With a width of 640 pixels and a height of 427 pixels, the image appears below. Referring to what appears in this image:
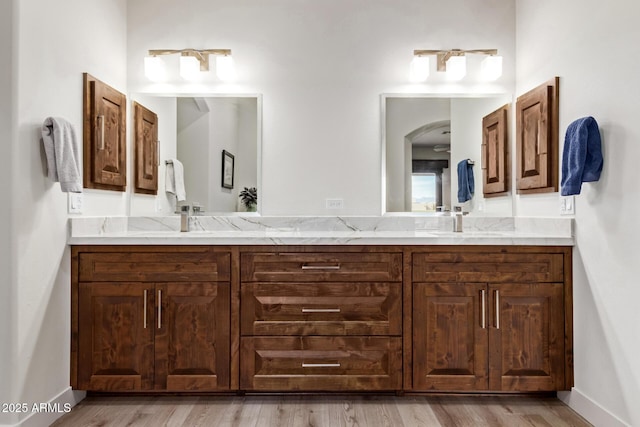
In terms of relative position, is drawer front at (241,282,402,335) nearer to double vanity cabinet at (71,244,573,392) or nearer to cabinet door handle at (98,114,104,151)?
double vanity cabinet at (71,244,573,392)

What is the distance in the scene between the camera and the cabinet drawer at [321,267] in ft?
6.40

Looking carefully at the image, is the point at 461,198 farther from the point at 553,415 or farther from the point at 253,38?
the point at 253,38

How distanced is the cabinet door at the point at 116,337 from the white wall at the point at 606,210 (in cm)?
209

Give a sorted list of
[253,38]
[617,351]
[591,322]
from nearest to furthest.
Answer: [617,351] < [591,322] < [253,38]

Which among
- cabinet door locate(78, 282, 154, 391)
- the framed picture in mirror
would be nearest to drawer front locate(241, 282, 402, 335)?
cabinet door locate(78, 282, 154, 391)

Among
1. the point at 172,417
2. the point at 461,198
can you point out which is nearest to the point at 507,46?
the point at 461,198

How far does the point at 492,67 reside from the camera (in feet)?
8.26

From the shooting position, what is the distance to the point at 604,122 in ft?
5.77

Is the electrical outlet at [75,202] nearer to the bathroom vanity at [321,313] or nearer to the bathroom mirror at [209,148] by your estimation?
the bathroom vanity at [321,313]

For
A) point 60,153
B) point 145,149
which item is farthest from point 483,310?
point 145,149

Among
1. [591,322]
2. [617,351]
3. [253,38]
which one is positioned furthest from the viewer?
[253,38]

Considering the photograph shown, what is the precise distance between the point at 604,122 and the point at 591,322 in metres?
0.92

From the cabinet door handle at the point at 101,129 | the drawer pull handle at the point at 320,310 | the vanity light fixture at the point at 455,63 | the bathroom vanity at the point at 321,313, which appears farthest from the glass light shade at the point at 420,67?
the cabinet door handle at the point at 101,129

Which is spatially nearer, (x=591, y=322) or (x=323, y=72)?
(x=591, y=322)
